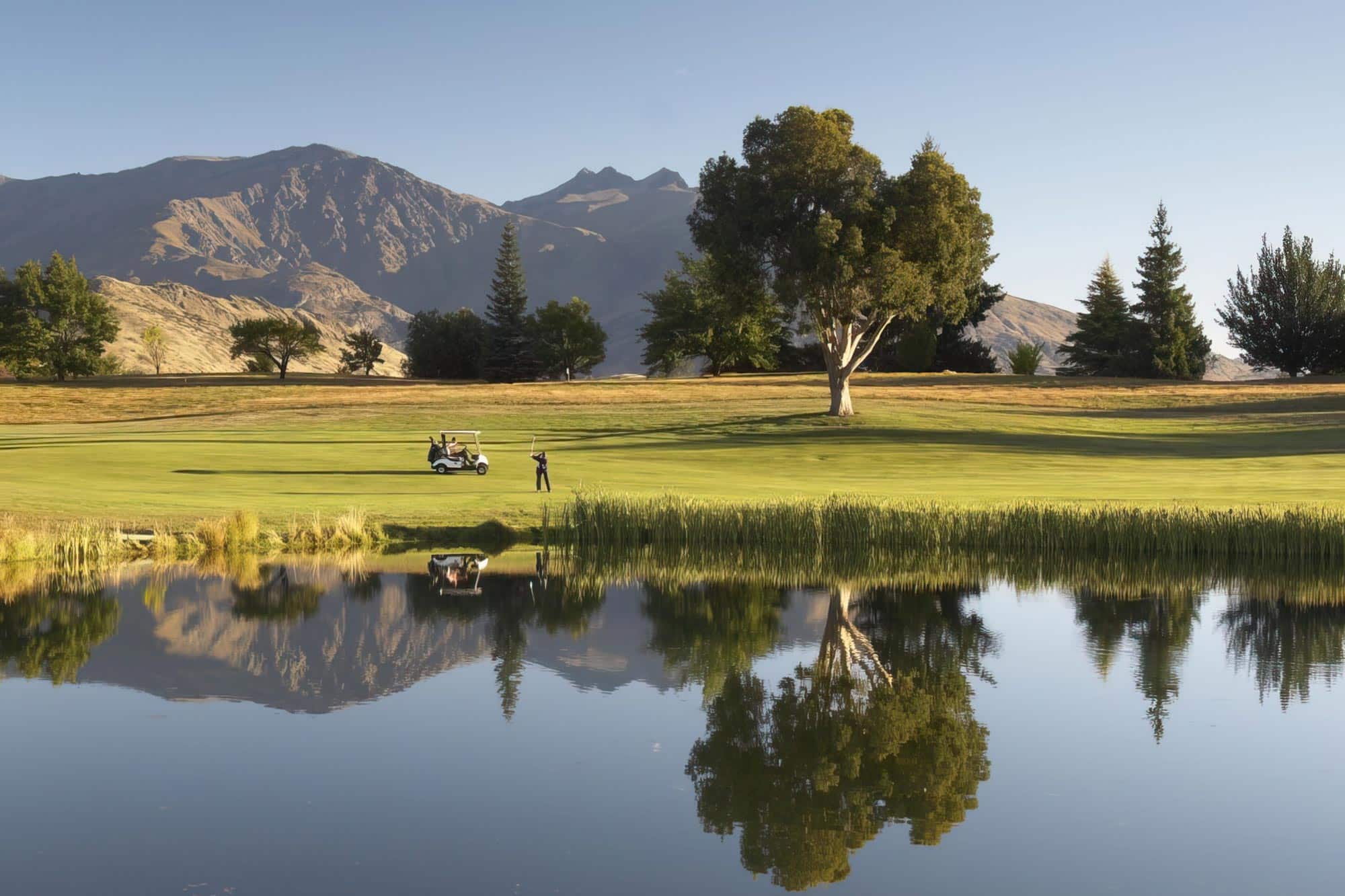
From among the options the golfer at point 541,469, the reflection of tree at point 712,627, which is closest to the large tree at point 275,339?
the golfer at point 541,469

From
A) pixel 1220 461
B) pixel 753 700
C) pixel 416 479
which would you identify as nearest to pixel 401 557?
pixel 416 479

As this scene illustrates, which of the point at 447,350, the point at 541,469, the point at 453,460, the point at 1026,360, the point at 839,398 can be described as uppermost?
the point at 447,350

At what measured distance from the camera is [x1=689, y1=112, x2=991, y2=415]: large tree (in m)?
51.2

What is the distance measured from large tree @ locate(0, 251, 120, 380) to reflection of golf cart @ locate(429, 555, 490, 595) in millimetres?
85248

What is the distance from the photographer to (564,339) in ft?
374

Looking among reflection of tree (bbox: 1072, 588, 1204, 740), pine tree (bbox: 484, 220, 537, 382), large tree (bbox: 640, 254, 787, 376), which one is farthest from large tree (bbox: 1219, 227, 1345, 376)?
reflection of tree (bbox: 1072, 588, 1204, 740)

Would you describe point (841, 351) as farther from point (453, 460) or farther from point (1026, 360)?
point (1026, 360)

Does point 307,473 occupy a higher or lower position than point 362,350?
lower

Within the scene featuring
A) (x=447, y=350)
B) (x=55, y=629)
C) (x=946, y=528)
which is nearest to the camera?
(x=55, y=629)

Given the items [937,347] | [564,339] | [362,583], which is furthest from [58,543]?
[564,339]

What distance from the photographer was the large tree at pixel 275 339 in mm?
111375

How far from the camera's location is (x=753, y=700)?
15.0 meters

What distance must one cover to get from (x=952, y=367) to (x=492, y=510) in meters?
78.6

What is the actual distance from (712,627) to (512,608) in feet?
12.1
